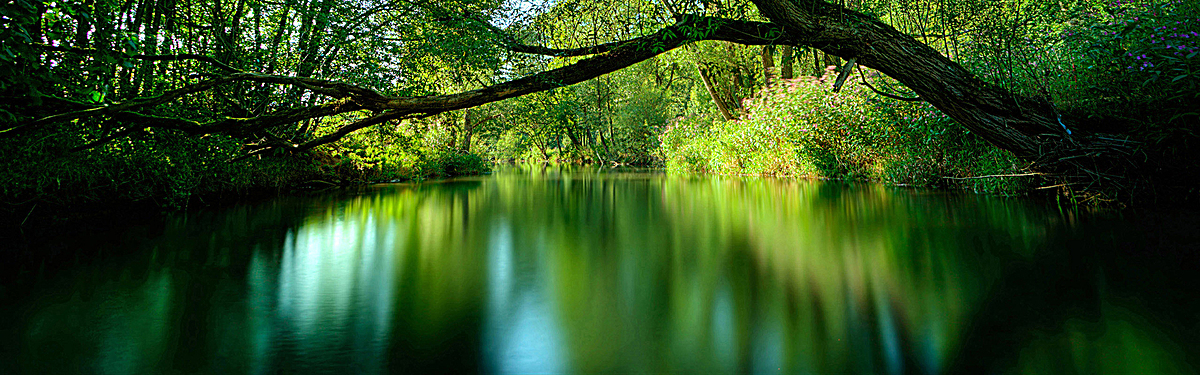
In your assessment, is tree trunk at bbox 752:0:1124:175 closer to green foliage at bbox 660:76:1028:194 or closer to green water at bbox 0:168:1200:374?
green water at bbox 0:168:1200:374

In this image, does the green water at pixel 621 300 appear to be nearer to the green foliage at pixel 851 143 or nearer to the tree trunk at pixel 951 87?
the tree trunk at pixel 951 87

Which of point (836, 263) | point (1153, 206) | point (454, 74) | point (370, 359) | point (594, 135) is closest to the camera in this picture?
point (370, 359)

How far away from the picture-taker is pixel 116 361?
193cm

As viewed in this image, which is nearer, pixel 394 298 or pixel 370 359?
pixel 370 359

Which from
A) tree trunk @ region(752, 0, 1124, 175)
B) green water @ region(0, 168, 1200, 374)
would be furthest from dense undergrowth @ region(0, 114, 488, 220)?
tree trunk @ region(752, 0, 1124, 175)

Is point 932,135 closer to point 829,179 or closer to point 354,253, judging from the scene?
point 829,179

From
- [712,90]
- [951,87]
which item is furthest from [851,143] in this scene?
[712,90]

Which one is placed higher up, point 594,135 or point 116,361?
point 594,135

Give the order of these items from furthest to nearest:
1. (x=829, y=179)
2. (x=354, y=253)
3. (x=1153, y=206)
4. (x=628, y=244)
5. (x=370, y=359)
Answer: (x=829, y=179), (x=1153, y=206), (x=628, y=244), (x=354, y=253), (x=370, y=359)

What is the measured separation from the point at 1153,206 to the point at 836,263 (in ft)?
14.8

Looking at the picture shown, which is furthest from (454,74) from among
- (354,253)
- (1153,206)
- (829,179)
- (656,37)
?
(1153,206)

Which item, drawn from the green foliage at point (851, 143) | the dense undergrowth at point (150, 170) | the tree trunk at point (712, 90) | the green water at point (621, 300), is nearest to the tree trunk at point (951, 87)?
the green water at point (621, 300)

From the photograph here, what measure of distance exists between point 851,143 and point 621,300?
10.3 metres

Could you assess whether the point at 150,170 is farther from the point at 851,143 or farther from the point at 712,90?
the point at 712,90
